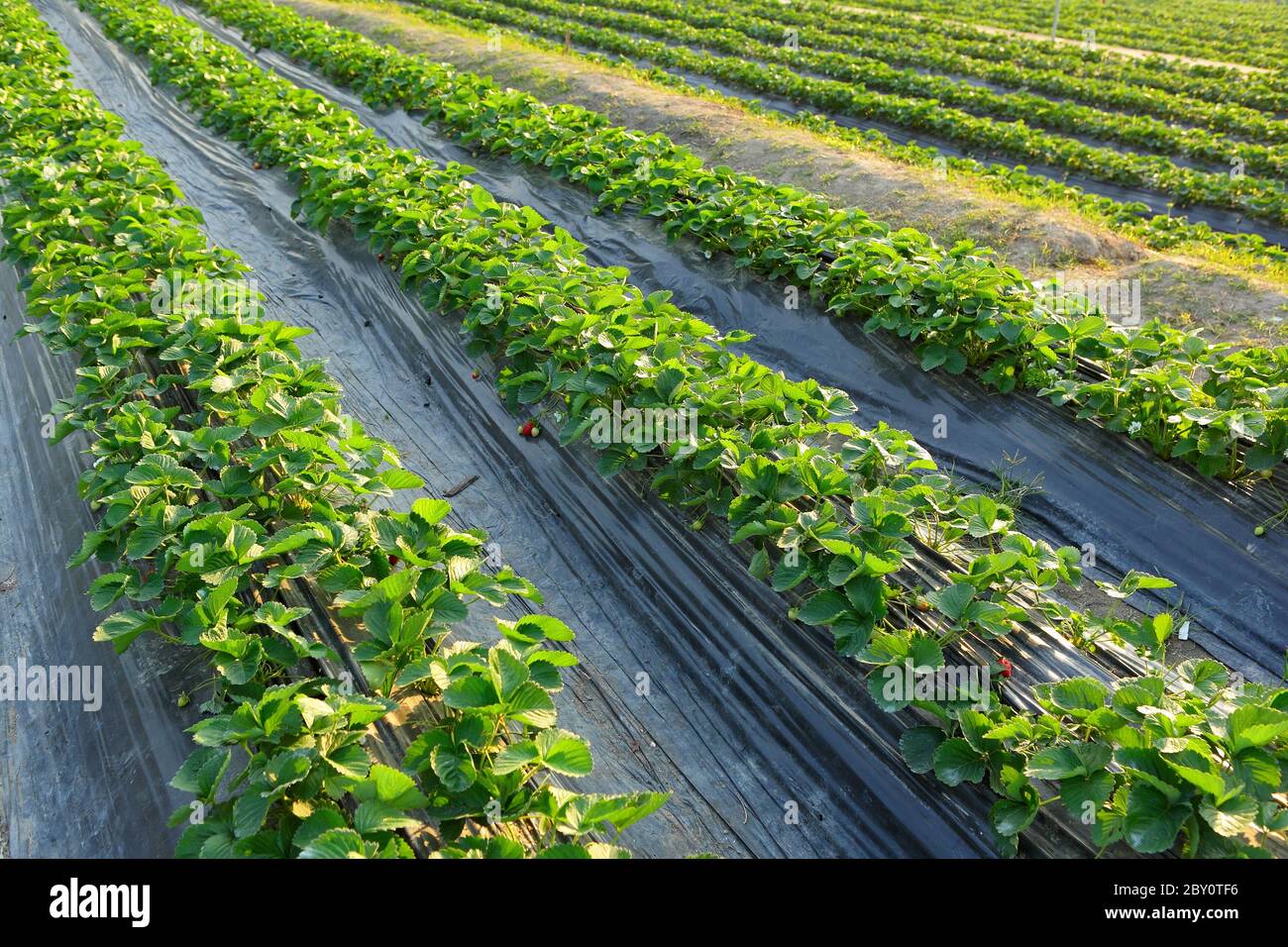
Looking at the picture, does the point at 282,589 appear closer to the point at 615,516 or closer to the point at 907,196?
the point at 615,516

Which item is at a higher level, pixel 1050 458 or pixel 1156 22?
pixel 1156 22

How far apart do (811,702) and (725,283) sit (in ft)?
13.3

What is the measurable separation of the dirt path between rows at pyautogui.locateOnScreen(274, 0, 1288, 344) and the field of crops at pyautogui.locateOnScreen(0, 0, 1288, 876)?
0.25ft

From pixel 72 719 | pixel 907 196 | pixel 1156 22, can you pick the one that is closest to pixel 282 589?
pixel 72 719

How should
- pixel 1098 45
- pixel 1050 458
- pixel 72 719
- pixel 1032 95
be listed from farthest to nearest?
pixel 1098 45
pixel 1032 95
pixel 1050 458
pixel 72 719

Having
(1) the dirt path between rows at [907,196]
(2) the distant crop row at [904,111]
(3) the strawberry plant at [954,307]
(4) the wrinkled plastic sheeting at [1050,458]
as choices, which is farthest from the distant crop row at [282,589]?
(2) the distant crop row at [904,111]

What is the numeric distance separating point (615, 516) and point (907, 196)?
557cm

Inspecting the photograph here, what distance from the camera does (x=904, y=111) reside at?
460 inches

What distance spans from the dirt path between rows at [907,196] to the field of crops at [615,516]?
8 centimetres

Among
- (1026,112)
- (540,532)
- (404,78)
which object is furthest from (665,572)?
(1026,112)

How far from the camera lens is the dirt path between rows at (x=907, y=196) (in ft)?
21.0

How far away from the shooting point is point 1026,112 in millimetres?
12367

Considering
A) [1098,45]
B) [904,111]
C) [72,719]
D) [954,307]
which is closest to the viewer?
[72,719]
